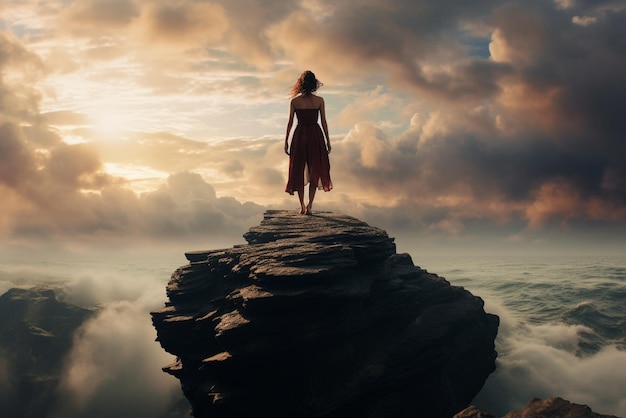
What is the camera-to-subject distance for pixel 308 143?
20484 mm

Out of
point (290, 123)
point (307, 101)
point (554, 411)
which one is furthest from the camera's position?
point (290, 123)

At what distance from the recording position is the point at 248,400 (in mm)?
19891

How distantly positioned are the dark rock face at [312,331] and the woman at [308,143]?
9.92ft

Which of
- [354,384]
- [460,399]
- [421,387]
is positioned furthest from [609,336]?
[354,384]

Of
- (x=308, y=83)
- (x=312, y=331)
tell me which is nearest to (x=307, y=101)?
(x=308, y=83)

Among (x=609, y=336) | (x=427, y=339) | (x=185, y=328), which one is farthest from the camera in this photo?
(x=609, y=336)

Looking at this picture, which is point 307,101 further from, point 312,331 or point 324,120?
point 312,331

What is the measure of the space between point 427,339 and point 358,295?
6.82m

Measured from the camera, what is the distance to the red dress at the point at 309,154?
2025 cm

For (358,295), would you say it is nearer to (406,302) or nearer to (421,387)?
(406,302)

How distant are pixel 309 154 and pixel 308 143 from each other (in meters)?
0.56

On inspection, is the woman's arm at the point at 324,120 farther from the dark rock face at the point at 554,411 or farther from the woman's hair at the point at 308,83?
the dark rock face at the point at 554,411

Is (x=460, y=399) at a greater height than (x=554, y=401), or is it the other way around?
(x=554, y=401)

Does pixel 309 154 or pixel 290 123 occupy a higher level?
pixel 290 123
